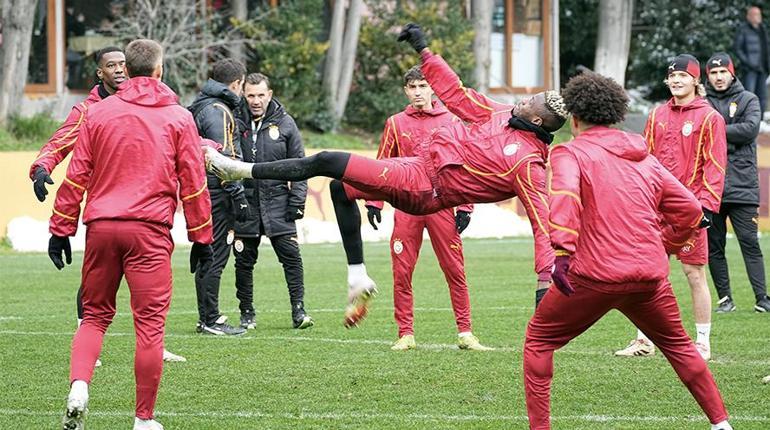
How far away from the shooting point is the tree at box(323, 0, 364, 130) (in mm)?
27422

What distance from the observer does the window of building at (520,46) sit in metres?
31.3

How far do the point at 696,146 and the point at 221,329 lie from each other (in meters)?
4.29

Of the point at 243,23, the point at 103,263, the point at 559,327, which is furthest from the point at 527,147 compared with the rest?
A: the point at 243,23

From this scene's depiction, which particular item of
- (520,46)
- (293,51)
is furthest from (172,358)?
(520,46)

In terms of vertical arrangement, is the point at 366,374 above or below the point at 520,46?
below

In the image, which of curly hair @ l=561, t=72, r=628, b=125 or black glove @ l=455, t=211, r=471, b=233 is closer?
curly hair @ l=561, t=72, r=628, b=125

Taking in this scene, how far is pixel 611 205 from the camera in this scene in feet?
22.0

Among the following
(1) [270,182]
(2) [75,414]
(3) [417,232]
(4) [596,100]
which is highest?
(4) [596,100]

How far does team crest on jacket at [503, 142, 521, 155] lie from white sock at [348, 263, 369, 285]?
3.73 feet

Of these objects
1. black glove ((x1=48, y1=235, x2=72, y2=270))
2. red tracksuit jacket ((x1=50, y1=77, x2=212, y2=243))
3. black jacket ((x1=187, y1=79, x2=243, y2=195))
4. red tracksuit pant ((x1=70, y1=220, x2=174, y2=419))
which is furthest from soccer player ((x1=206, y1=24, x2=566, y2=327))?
black jacket ((x1=187, y1=79, x2=243, y2=195))

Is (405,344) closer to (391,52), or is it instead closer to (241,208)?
(241,208)

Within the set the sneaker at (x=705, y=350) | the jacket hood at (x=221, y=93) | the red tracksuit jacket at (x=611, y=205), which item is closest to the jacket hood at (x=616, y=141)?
Result: the red tracksuit jacket at (x=611, y=205)

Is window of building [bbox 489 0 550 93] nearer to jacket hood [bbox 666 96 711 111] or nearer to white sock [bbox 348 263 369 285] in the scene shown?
jacket hood [bbox 666 96 711 111]

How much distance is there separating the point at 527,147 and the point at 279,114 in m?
3.98
